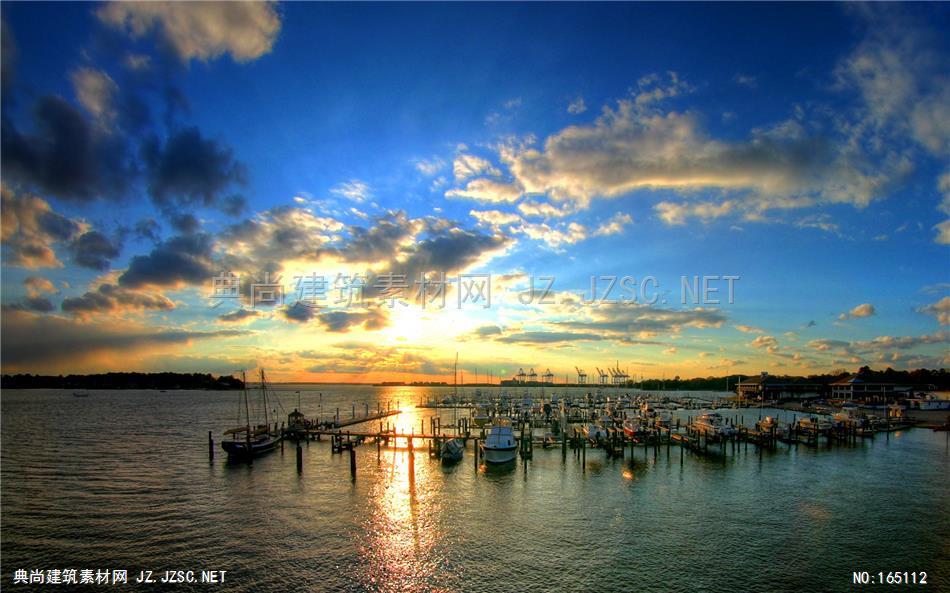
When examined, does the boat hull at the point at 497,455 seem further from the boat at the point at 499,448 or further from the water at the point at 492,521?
the water at the point at 492,521

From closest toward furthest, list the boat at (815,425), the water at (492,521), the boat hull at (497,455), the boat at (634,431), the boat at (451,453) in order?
1. the water at (492,521)
2. the boat hull at (497,455)
3. the boat at (451,453)
4. the boat at (634,431)
5. the boat at (815,425)

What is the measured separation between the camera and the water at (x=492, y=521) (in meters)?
22.4

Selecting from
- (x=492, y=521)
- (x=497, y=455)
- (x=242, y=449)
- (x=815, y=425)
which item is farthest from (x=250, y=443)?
(x=815, y=425)

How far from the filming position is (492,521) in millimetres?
28953

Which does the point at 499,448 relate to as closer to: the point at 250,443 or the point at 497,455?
the point at 497,455

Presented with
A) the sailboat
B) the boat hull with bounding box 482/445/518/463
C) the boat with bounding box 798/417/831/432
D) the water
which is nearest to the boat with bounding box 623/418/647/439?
the water

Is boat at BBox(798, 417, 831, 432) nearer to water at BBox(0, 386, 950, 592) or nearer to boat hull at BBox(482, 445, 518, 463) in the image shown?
water at BBox(0, 386, 950, 592)

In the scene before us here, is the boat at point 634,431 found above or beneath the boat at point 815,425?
above

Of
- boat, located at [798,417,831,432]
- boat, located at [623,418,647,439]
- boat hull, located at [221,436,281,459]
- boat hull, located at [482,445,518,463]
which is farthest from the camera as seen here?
boat, located at [798,417,831,432]

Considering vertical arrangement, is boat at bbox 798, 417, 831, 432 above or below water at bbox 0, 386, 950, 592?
below

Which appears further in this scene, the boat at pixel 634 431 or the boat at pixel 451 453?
the boat at pixel 634 431

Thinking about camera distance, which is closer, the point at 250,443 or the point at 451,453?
the point at 451,453

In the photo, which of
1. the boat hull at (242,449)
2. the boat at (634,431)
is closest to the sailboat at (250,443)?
the boat hull at (242,449)

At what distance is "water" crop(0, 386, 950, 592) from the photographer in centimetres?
2236
